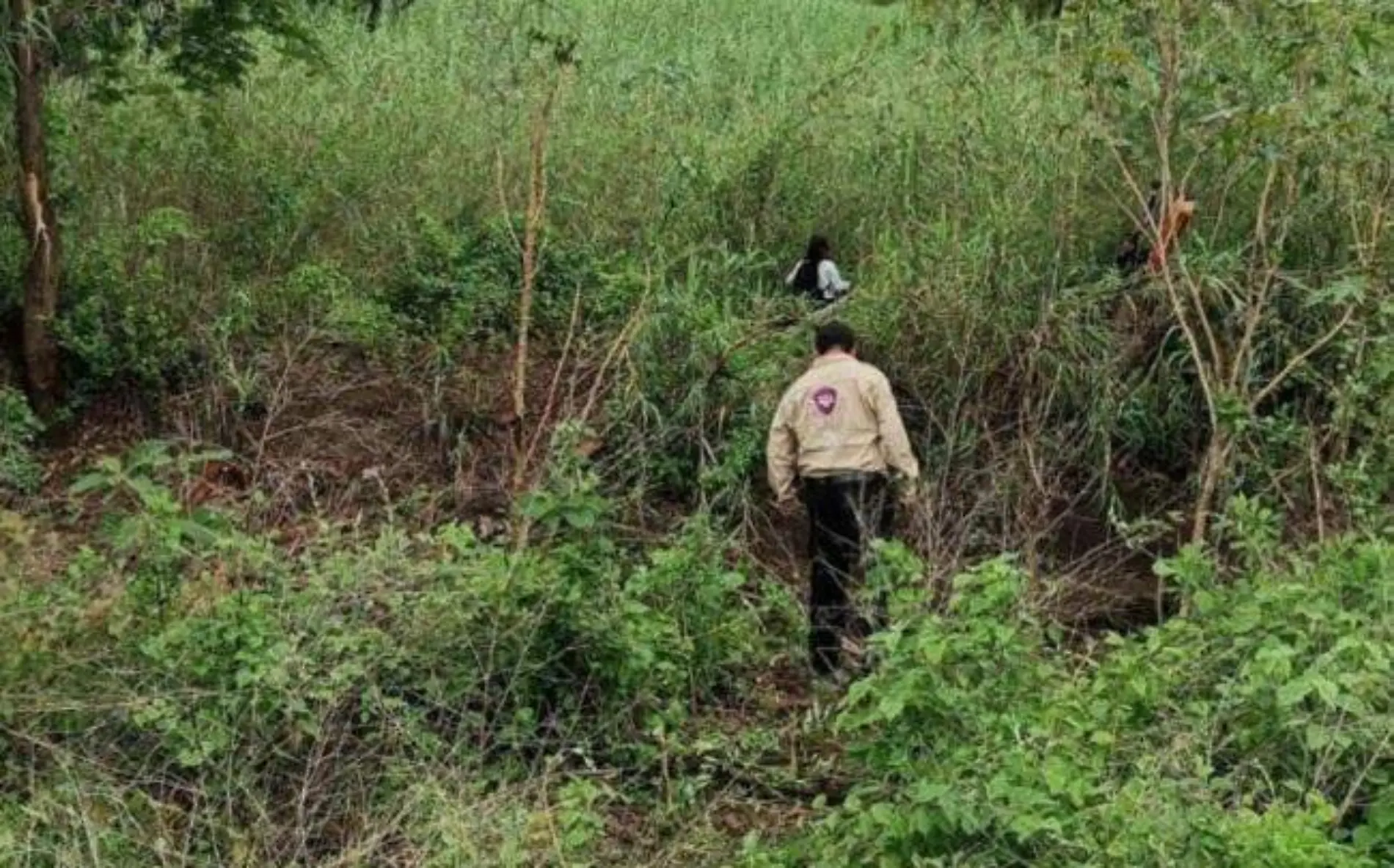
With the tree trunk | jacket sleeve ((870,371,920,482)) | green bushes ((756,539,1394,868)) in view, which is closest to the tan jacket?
jacket sleeve ((870,371,920,482))

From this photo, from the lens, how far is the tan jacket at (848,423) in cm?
569

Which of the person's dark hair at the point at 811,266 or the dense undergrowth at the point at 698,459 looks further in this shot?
the person's dark hair at the point at 811,266

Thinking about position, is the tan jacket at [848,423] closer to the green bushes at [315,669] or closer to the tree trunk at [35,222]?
the green bushes at [315,669]

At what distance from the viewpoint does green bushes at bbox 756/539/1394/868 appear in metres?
3.44

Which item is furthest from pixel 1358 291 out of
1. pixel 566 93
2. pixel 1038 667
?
pixel 566 93

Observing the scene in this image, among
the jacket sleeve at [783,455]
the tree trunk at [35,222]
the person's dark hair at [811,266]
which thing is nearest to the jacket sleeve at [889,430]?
the jacket sleeve at [783,455]

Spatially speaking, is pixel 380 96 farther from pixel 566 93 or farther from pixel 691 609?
pixel 691 609

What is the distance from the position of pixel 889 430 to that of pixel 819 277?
2.28 m

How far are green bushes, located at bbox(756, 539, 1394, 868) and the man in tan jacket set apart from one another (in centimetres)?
123

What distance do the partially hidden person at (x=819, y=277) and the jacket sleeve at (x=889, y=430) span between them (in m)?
2.08

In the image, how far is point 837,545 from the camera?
5801 mm

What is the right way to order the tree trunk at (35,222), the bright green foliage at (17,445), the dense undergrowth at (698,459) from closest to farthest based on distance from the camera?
the dense undergrowth at (698,459), the bright green foliage at (17,445), the tree trunk at (35,222)

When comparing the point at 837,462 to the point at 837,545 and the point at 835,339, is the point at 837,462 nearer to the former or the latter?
the point at 837,545

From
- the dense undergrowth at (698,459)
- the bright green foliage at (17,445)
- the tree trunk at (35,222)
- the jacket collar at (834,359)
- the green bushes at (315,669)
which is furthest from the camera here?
the tree trunk at (35,222)
